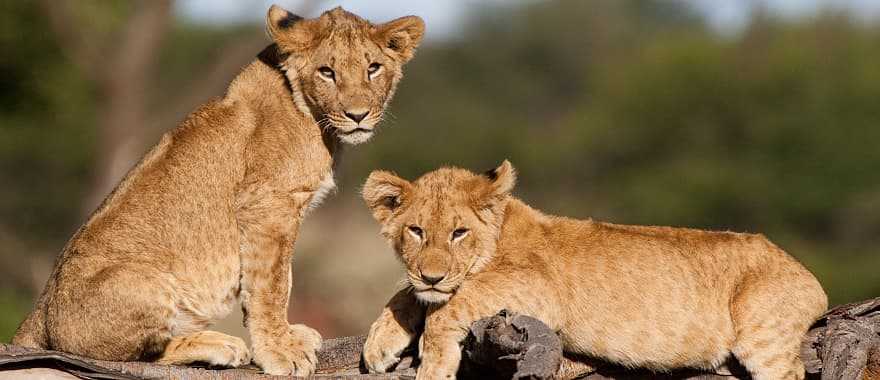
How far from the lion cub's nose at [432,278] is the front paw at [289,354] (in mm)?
1013

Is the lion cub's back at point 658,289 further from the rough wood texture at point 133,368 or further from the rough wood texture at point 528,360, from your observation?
the rough wood texture at point 133,368

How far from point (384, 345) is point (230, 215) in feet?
3.77

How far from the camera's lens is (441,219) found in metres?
5.58

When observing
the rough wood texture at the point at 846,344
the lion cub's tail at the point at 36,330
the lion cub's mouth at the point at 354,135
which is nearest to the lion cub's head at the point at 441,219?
the lion cub's mouth at the point at 354,135

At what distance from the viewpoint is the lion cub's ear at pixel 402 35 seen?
6539 mm

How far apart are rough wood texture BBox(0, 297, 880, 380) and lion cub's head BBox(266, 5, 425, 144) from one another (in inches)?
44.5

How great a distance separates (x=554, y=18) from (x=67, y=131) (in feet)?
105

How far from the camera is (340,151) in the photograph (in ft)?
21.7

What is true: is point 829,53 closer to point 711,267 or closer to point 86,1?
point 86,1

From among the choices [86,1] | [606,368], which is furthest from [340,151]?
[86,1]

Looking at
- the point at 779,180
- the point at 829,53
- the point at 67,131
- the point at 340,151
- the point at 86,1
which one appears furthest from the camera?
the point at 829,53

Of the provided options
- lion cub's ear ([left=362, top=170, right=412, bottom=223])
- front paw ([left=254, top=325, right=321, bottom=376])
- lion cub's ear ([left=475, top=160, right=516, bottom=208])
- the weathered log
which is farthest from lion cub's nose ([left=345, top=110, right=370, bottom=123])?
the weathered log

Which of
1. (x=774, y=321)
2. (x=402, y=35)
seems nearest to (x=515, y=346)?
(x=774, y=321)

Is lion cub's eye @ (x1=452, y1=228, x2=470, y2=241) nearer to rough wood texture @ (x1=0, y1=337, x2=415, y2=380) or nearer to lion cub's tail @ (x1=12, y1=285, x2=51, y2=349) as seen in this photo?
rough wood texture @ (x1=0, y1=337, x2=415, y2=380)
